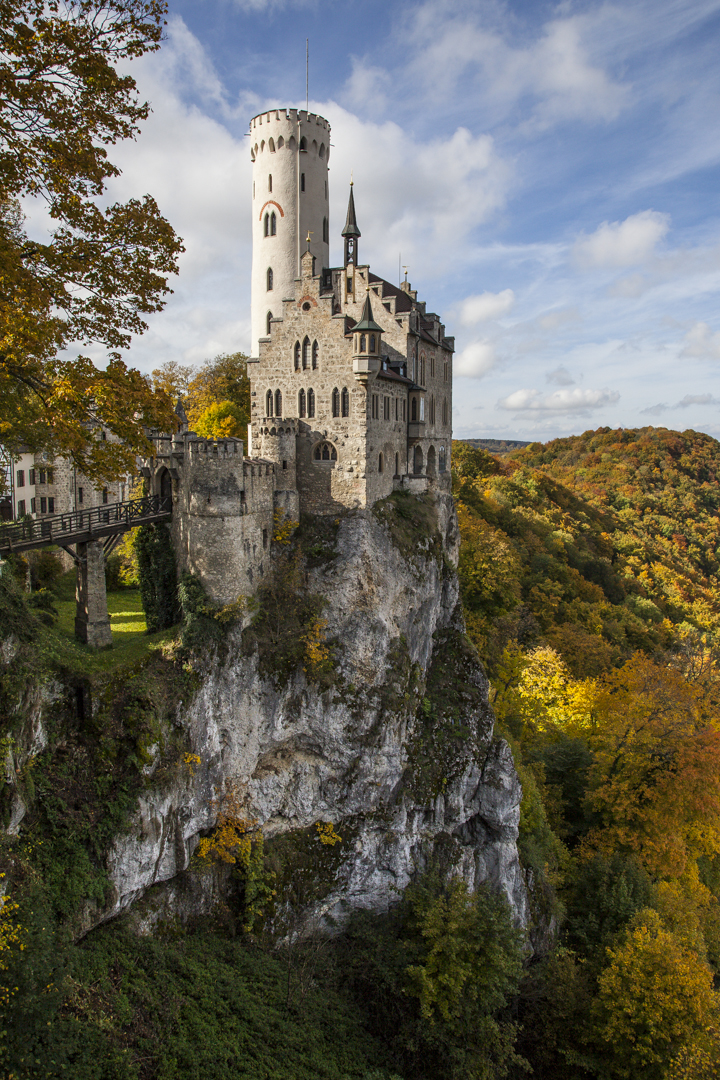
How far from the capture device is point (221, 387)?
43438 millimetres

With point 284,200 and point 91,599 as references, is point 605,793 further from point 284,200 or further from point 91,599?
point 284,200

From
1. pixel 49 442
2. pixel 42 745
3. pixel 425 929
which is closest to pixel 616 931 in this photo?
pixel 425 929

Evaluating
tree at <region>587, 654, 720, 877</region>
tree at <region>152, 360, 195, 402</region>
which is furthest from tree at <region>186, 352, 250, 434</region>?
tree at <region>587, 654, 720, 877</region>

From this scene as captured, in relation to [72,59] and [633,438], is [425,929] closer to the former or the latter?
[72,59]

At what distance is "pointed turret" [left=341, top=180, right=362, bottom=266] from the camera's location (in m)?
31.7

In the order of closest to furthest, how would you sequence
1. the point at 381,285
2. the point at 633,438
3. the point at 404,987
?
the point at 404,987, the point at 381,285, the point at 633,438

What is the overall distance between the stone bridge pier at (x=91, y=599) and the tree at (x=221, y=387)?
18525 mm

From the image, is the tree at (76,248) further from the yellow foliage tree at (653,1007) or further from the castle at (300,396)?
the yellow foliage tree at (653,1007)

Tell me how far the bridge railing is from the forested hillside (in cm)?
2513

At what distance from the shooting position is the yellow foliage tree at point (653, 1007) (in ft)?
78.8

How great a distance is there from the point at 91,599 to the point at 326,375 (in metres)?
14.6

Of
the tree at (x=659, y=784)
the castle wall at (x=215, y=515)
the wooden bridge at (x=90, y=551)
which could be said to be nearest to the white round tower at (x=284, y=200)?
the castle wall at (x=215, y=515)

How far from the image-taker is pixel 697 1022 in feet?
79.5

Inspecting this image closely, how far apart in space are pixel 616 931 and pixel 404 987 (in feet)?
38.5
